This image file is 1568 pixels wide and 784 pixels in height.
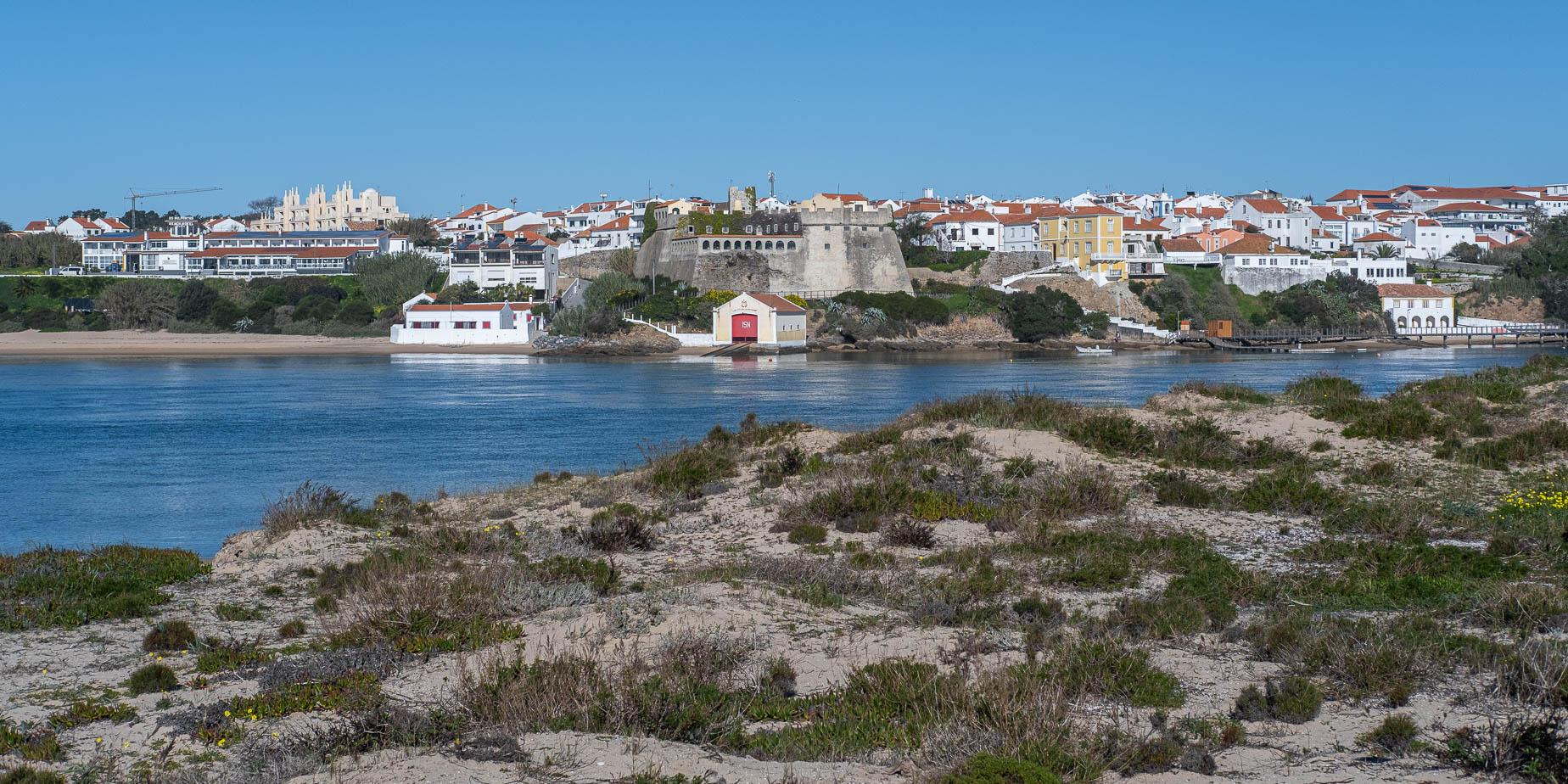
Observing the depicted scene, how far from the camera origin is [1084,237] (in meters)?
75.6

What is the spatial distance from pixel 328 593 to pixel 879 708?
4769mm

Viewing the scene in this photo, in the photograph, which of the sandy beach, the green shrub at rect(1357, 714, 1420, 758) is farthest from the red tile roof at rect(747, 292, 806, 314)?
the green shrub at rect(1357, 714, 1420, 758)

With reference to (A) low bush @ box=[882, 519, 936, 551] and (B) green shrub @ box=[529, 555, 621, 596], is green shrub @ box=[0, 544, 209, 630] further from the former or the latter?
(A) low bush @ box=[882, 519, 936, 551]

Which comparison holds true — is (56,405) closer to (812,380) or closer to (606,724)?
(812,380)

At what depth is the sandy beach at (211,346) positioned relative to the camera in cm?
6244

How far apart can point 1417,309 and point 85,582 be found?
73.6 m

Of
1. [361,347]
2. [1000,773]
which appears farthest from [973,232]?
[1000,773]

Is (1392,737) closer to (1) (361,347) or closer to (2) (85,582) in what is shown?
(2) (85,582)

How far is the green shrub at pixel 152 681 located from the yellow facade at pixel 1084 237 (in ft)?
226

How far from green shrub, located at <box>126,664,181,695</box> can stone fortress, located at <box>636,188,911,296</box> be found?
206ft

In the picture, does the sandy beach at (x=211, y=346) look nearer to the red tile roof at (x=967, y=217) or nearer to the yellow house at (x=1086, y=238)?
the yellow house at (x=1086, y=238)

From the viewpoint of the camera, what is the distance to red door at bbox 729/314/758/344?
201ft

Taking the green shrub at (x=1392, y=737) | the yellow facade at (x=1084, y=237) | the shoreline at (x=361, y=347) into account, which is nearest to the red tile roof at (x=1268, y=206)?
the yellow facade at (x=1084, y=237)

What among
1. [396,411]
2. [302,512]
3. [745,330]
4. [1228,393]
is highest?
[745,330]
